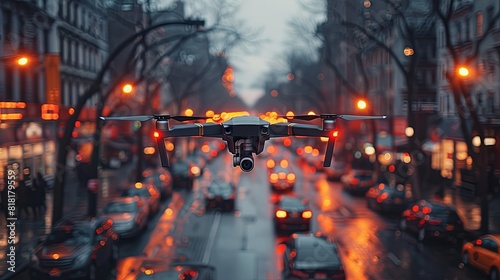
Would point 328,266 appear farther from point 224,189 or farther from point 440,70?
point 440,70

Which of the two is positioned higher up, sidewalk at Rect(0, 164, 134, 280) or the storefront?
the storefront

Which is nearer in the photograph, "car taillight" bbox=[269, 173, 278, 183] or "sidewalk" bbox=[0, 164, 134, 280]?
"sidewalk" bbox=[0, 164, 134, 280]

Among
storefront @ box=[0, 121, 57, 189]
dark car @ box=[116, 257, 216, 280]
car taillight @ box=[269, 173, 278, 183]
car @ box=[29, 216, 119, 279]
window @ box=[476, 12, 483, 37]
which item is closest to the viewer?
dark car @ box=[116, 257, 216, 280]

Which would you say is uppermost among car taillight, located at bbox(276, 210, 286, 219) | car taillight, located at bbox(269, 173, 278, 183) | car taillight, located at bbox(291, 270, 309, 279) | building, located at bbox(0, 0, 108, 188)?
building, located at bbox(0, 0, 108, 188)

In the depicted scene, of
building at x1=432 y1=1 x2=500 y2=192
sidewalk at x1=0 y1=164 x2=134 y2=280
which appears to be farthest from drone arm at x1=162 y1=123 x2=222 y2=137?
building at x1=432 y1=1 x2=500 y2=192

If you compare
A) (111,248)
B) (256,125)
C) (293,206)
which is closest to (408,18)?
(293,206)

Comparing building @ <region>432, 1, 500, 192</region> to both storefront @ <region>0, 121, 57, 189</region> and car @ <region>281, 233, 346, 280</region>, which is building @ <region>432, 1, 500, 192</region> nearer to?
car @ <region>281, 233, 346, 280</region>
